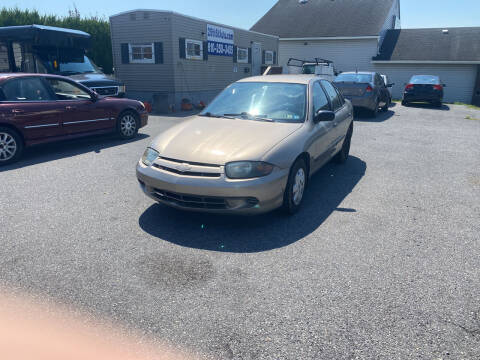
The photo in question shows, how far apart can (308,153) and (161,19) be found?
42.0 ft

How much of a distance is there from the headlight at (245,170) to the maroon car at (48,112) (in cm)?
502

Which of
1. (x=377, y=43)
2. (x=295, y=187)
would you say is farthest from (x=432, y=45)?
(x=295, y=187)

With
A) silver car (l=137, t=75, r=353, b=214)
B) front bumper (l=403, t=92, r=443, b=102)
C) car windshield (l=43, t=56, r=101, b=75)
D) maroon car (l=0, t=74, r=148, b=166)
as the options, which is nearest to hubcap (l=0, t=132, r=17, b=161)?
maroon car (l=0, t=74, r=148, b=166)

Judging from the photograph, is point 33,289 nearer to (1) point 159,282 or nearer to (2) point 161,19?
(1) point 159,282

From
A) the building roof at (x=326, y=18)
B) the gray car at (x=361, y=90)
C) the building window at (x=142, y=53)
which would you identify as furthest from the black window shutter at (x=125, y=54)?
the building roof at (x=326, y=18)

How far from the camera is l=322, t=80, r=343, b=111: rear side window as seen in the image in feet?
20.6

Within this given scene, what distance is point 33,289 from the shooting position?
3.18 m

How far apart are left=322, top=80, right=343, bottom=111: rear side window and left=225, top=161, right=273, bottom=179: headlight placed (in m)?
2.70

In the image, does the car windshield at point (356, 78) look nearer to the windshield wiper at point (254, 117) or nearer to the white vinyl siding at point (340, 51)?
the windshield wiper at point (254, 117)

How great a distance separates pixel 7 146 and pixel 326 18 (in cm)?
2862

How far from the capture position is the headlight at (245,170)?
4047 millimetres

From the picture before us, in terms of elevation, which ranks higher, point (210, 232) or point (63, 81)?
point (63, 81)

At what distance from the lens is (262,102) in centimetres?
542

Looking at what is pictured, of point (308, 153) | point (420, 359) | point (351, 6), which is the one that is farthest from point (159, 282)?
point (351, 6)
